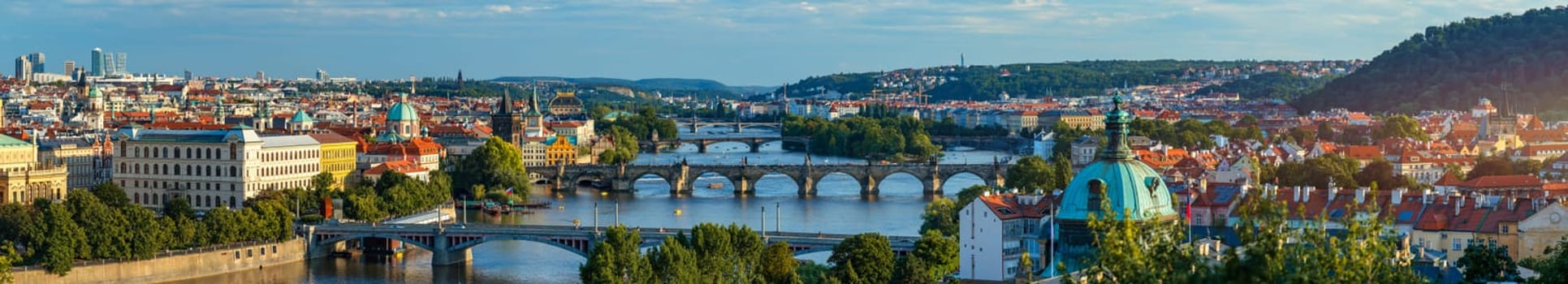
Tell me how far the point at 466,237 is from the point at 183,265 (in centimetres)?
490

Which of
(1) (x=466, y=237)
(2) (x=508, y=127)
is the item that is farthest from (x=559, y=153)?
(1) (x=466, y=237)

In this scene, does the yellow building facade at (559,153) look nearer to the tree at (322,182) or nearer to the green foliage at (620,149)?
the green foliage at (620,149)

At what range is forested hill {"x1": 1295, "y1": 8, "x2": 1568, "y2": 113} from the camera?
9962 cm

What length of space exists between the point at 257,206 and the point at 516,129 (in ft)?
128

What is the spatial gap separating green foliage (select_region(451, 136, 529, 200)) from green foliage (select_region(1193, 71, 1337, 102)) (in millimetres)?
95515

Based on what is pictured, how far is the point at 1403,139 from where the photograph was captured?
68062 millimetres

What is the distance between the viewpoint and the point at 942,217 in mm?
39938

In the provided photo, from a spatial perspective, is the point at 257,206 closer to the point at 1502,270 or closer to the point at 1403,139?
the point at 1502,270

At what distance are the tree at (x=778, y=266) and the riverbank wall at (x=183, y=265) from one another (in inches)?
428

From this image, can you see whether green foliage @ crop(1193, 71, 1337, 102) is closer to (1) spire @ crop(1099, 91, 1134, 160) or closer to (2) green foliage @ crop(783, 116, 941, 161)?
(2) green foliage @ crop(783, 116, 941, 161)

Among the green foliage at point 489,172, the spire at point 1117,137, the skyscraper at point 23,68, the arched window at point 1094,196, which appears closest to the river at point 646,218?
the green foliage at point 489,172

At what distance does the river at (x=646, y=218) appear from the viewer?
38219 mm

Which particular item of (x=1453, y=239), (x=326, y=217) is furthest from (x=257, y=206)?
(x=1453, y=239)

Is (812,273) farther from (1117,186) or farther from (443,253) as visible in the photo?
(1117,186)
